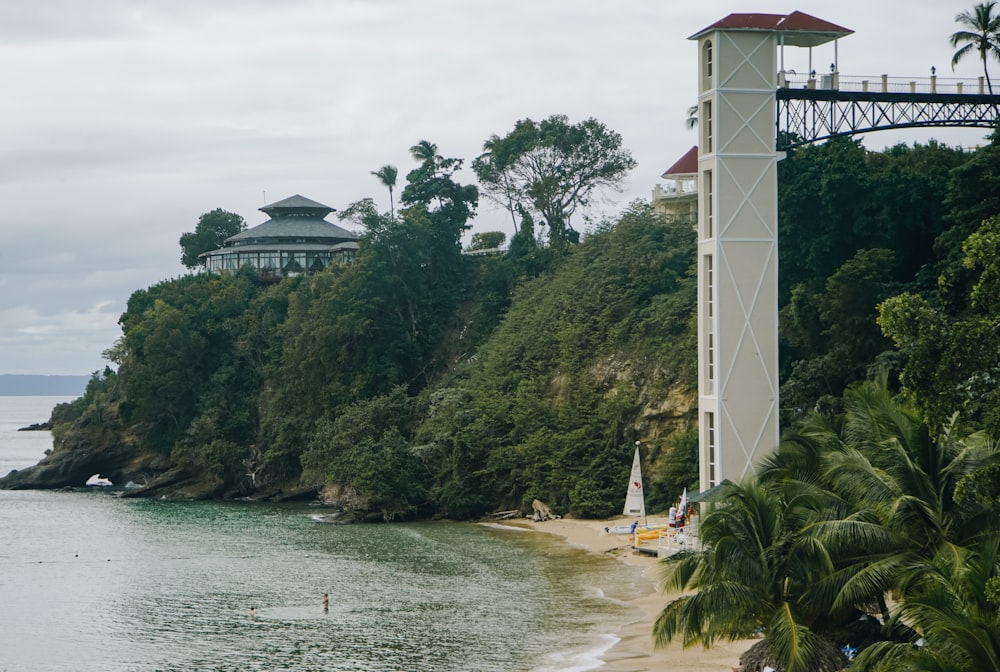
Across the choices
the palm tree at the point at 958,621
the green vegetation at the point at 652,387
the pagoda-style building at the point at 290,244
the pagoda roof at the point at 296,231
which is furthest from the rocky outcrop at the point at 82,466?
the palm tree at the point at 958,621

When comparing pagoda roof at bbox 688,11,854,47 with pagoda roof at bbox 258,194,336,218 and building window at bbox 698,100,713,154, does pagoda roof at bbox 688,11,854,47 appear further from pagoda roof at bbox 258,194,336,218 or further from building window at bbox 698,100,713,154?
pagoda roof at bbox 258,194,336,218

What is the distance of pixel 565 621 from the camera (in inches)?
1278

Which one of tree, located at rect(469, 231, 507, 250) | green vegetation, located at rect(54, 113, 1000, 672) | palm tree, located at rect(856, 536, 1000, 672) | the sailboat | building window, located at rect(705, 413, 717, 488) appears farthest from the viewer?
tree, located at rect(469, 231, 507, 250)

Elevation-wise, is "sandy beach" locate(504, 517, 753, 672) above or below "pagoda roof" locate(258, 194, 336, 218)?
below

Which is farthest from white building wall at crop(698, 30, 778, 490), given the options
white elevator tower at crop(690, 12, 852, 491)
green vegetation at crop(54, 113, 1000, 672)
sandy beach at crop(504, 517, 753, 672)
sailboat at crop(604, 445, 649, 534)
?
sailboat at crop(604, 445, 649, 534)

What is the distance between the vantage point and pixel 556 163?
6788 centimetres

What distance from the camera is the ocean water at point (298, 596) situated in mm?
29797

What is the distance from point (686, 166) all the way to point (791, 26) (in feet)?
79.0

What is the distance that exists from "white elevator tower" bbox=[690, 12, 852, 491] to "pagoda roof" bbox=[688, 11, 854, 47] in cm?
5

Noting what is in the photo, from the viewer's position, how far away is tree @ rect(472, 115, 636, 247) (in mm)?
67375

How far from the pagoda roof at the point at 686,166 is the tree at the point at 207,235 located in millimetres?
42783

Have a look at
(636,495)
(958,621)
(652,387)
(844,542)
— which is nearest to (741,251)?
(636,495)

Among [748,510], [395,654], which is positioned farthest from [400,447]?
[748,510]

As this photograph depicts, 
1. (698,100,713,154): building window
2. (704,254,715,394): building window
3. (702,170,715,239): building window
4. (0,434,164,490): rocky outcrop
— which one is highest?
(698,100,713,154): building window
